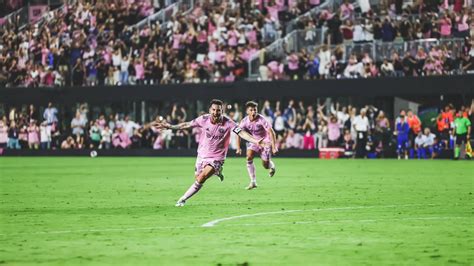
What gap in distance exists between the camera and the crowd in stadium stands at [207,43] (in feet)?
134

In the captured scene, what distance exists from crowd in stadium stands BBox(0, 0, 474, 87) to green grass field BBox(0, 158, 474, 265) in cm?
1278

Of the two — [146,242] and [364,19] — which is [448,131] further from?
[146,242]

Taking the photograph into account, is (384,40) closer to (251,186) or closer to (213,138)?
(251,186)

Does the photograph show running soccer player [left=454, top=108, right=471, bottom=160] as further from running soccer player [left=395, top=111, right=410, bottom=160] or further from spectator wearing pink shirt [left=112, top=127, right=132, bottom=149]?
spectator wearing pink shirt [left=112, top=127, right=132, bottom=149]

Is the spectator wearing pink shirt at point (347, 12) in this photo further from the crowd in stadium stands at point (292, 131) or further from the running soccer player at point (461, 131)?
the running soccer player at point (461, 131)

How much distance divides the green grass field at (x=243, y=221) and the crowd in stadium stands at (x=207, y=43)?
1278 centimetres

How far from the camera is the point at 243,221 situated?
15602 mm

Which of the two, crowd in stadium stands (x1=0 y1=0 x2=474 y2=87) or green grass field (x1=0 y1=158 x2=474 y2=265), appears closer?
green grass field (x1=0 y1=158 x2=474 y2=265)

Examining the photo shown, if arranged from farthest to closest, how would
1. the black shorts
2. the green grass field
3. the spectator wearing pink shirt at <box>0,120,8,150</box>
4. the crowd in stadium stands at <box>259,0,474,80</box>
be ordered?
the spectator wearing pink shirt at <box>0,120,8,150</box> → the crowd in stadium stands at <box>259,0,474,80</box> → the black shorts → the green grass field

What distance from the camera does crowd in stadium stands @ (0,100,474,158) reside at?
136ft

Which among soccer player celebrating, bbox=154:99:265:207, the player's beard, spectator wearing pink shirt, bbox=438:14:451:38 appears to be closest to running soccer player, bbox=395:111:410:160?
spectator wearing pink shirt, bbox=438:14:451:38

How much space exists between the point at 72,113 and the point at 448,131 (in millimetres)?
20273

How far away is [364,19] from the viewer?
42438 millimetres

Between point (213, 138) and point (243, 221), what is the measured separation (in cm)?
321
